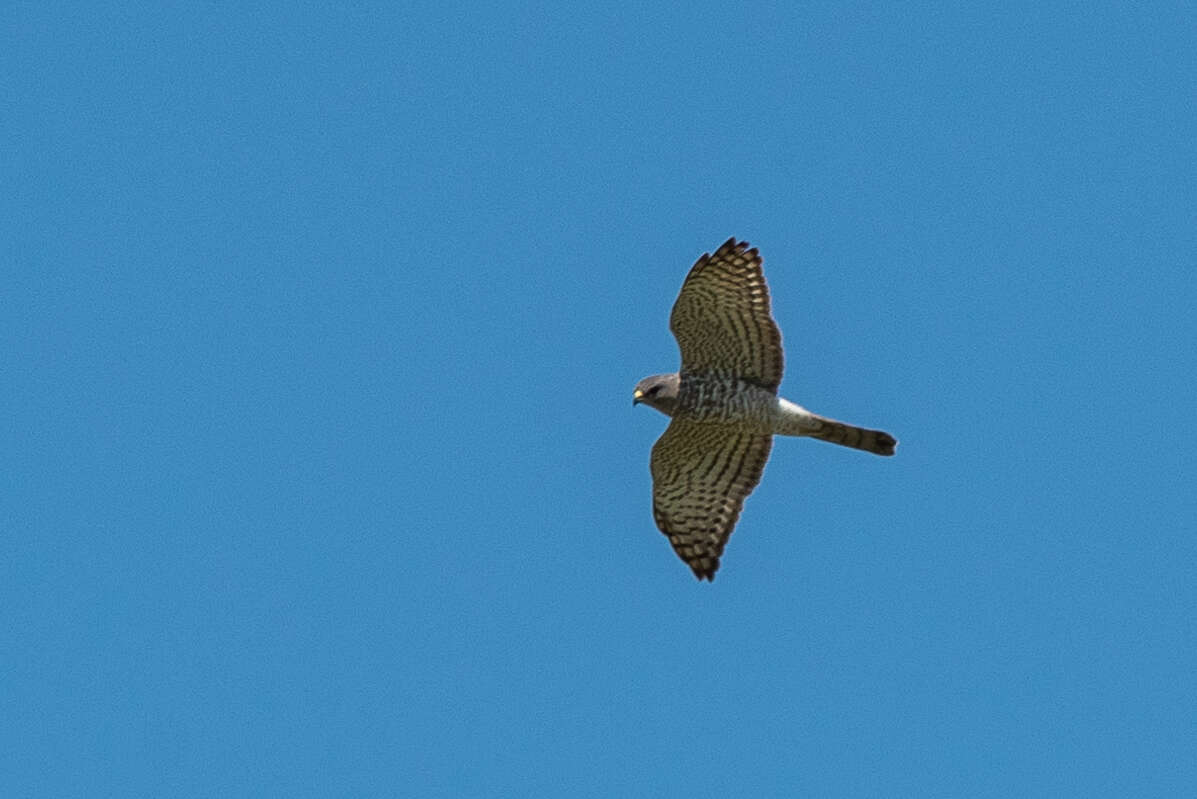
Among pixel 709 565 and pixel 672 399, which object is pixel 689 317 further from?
pixel 709 565

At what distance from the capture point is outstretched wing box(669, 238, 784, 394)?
18.2 m

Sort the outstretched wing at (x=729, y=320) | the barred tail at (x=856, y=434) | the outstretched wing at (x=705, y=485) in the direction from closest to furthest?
the outstretched wing at (x=729, y=320)
the barred tail at (x=856, y=434)
the outstretched wing at (x=705, y=485)

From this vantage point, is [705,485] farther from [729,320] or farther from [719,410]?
[729,320]

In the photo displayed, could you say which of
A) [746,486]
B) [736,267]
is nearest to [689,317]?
[736,267]

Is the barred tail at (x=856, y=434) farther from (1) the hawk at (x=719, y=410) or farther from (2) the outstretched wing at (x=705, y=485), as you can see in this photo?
(2) the outstretched wing at (x=705, y=485)

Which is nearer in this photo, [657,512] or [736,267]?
[736,267]

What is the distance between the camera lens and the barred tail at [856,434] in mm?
18500

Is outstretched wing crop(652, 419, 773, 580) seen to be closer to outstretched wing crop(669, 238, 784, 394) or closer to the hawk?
the hawk

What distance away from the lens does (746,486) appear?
1931 centimetres

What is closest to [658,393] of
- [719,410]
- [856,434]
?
[719,410]

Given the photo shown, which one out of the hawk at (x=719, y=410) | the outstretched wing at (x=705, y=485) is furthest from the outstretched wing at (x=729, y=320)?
the outstretched wing at (x=705, y=485)

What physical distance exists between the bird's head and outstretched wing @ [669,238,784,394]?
0.68ft

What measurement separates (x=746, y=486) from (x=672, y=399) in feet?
3.97

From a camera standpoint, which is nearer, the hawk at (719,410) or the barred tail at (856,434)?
the hawk at (719,410)
